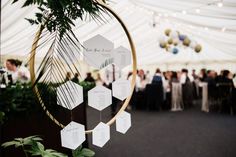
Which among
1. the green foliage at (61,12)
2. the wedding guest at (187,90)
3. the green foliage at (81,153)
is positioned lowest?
the wedding guest at (187,90)

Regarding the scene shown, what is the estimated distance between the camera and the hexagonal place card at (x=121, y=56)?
1.69 meters

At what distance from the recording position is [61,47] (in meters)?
1.41

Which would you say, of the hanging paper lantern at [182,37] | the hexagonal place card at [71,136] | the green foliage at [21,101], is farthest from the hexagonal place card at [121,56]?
the hanging paper lantern at [182,37]

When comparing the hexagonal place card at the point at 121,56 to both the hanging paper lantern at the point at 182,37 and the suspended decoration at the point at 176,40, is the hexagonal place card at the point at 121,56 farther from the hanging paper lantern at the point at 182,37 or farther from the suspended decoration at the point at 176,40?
the hanging paper lantern at the point at 182,37

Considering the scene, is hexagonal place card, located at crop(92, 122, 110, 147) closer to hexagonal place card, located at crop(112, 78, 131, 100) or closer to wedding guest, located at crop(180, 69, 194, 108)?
hexagonal place card, located at crop(112, 78, 131, 100)

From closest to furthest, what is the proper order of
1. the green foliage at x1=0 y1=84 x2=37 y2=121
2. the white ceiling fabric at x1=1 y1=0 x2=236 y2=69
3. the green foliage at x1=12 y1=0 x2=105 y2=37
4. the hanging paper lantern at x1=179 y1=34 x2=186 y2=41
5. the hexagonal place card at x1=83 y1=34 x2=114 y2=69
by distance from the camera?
the green foliage at x1=12 y1=0 x2=105 y2=37 < the hexagonal place card at x1=83 y1=34 x2=114 y2=69 < the green foliage at x1=0 y1=84 x2=37 y2=121 < the white ceiling fabric at x1=1 y1=0 x2=236 y2=69 < the hanging paper lantern at x1=179 y1=34 x2=186 y2=41

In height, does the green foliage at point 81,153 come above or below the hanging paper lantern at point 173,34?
below

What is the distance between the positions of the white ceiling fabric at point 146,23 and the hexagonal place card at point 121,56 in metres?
0.13

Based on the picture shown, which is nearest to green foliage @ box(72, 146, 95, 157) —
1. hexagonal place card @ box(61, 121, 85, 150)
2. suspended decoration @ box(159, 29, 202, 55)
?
hexagonal place card @ box(61, 121, 85, 150)

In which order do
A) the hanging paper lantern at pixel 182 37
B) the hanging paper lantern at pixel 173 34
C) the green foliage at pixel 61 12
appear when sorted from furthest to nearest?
the hanging paper lantern at pixel 182 37, the hanging paper lantern at pixel 173 34, the green foliage at pixel 61 12

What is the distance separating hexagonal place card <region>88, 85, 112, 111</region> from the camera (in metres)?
1.64

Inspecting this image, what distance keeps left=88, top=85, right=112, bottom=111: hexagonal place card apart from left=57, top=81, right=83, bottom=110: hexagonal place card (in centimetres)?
9

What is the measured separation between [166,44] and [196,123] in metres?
3.05

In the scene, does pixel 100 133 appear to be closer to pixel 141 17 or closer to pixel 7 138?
pixel 7 138
